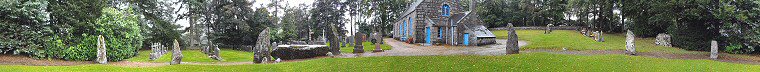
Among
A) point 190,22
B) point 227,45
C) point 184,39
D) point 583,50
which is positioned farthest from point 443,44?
point 184,39

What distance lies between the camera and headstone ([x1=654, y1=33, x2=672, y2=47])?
5475 mm

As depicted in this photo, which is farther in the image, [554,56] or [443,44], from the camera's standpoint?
[443,44]

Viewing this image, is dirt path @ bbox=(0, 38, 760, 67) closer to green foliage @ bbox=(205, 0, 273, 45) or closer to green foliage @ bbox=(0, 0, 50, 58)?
green foliage @ bbox=(0, 0, 50, 58)

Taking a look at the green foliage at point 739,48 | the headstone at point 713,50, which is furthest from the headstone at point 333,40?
the green foliage at point 739,48

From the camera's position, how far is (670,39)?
5699mm

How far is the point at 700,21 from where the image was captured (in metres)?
6.25

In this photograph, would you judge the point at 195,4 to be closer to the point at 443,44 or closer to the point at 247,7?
the point at 247,7

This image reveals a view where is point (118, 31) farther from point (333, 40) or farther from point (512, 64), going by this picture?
point (512, 64)

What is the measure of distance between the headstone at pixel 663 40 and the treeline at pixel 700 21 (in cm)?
6

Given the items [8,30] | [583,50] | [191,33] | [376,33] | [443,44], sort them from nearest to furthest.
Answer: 1. [583,50]
2. [443,44]
3. [376,33]
4. [8,30]
5. [191,33]

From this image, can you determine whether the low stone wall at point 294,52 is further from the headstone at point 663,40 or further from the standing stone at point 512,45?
the headstone at point 663,40

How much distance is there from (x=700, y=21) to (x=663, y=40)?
1.17 metres

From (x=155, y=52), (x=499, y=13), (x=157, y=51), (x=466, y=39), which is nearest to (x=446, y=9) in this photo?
(x=499, y=13)

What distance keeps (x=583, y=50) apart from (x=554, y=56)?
0.73 metres
